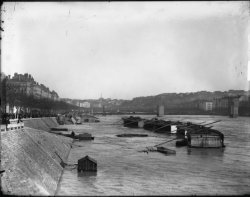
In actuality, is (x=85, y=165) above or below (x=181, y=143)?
above

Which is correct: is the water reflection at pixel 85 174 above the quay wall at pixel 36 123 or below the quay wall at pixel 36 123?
below

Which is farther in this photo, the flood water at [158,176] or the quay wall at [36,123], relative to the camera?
the quay wall at [36,123]

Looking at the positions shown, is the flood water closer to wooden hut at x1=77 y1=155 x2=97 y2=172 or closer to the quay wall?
wooden hut at x1=77 y1=155 x2=97 y2=172

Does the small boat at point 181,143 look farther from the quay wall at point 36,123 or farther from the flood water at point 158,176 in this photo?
the quay wall at point 36,123

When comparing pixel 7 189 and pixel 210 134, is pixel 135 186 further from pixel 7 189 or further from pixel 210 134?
pixel 210 134

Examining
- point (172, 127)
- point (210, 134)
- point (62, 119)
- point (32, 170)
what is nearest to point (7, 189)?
point (32, 170)

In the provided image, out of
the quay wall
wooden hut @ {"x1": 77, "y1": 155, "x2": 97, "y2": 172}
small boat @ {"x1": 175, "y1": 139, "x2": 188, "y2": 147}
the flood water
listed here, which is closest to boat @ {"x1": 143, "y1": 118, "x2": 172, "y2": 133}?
small boat @ {"x1": 175, "y1": 139, "x2": 188, "y2": 147}

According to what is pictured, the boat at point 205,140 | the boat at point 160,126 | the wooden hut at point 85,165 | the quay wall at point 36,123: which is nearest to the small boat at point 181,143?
the boat at point 205,140

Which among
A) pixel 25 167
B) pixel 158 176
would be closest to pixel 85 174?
pixel 158 176

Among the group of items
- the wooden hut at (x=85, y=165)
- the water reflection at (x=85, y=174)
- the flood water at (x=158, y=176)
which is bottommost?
the flood water at (x=158, y=176)

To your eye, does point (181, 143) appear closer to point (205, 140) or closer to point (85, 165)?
point (205, 140)

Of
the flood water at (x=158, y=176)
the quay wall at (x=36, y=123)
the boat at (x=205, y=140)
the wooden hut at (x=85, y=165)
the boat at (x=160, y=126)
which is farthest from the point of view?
the boat at (x=160, y=126)
